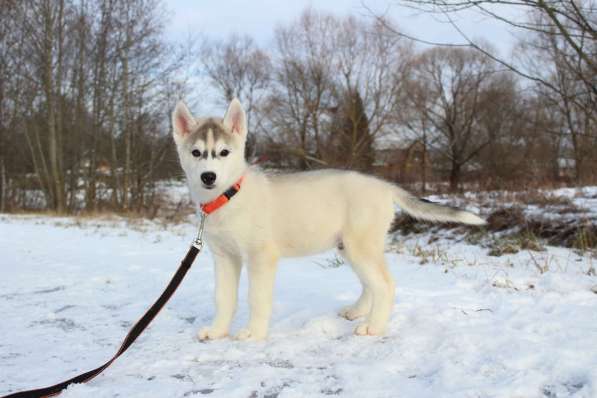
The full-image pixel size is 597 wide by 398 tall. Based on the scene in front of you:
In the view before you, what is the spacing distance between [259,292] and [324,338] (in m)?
0.58

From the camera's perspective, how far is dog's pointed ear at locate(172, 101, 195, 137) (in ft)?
11.9

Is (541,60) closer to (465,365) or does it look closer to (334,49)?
(334,49)

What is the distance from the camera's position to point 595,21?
6.14 meters

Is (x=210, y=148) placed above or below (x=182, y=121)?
below

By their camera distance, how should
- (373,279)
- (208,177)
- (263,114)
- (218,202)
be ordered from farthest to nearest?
(263,114)
(373,279)
(218,202)
(208,177)

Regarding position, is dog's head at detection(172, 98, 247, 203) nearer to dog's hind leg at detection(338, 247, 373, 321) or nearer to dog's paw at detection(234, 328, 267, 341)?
dog's paw at detection(234, 328, 267, 341)

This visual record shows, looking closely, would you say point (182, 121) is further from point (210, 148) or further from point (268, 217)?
point (268, 217)

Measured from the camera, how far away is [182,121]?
12.0 ft

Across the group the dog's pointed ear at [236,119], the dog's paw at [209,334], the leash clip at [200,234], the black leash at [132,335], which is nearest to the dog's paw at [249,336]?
the dog's paw at [209,334]

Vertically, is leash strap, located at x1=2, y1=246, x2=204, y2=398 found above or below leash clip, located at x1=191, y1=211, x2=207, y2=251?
below

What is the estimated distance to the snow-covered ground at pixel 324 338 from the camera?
259 cm

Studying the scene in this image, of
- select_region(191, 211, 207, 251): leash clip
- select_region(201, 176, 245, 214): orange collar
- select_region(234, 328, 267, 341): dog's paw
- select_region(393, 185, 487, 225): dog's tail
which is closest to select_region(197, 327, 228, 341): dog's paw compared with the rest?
select_region(234, 328, 267, 341): dog's paw

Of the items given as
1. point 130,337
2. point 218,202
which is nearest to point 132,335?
point 130,337

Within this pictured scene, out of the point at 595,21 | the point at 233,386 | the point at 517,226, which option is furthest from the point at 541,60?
the point at 233,386
